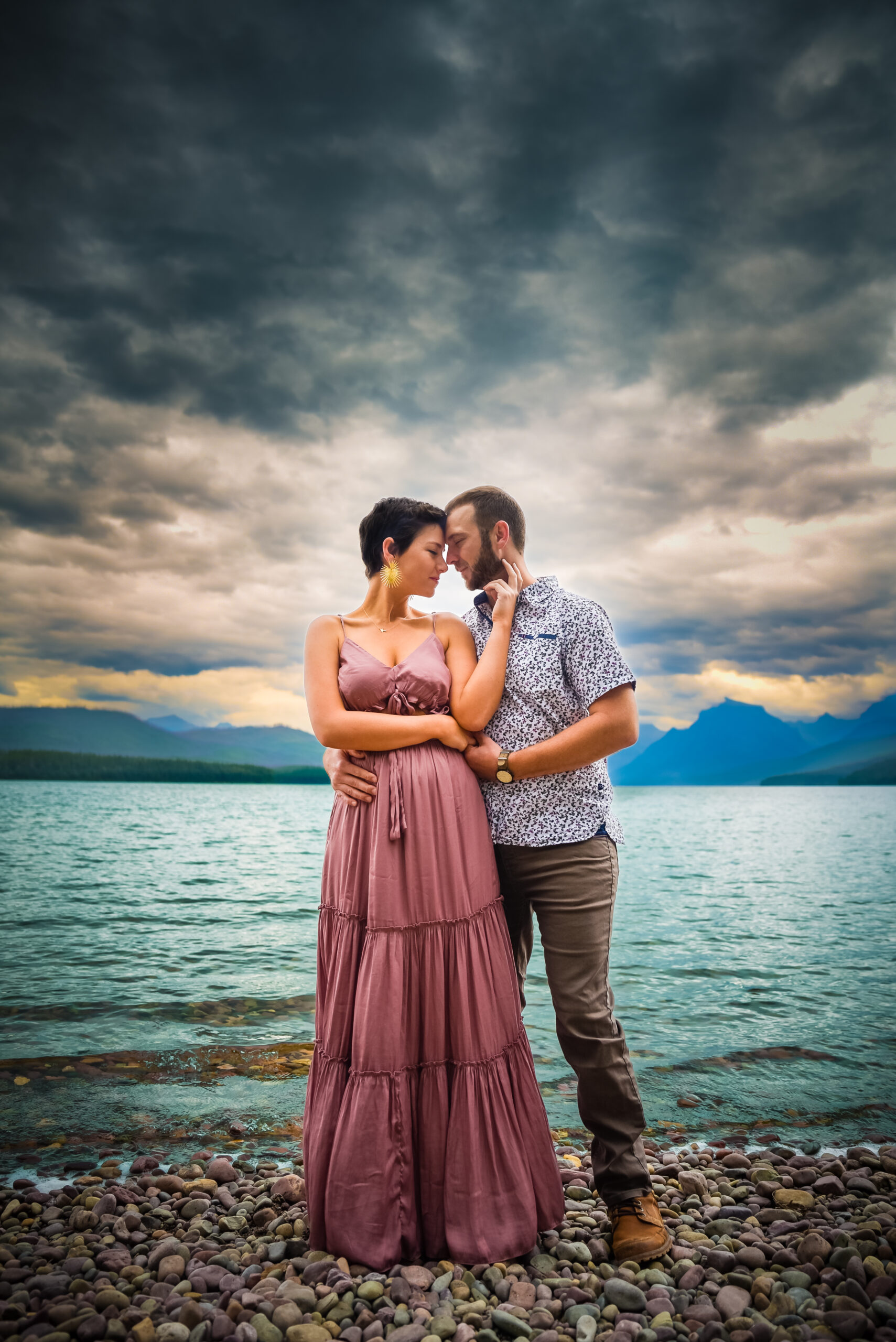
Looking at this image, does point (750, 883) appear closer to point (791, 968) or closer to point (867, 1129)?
point (791, 968)

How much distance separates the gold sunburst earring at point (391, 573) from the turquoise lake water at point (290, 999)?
3.81 meters

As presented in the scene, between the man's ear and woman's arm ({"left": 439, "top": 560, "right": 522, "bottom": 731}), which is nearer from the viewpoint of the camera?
woman's arm ({"left": 439, "top": 560, "right": 522, "bottom": 731})

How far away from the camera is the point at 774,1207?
3.74 meters

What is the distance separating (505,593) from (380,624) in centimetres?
65

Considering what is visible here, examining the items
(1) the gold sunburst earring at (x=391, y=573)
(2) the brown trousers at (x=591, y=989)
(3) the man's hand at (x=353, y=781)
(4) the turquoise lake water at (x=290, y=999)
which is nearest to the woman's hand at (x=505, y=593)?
(1) the gold sunburst earring at (x=391, y=573)

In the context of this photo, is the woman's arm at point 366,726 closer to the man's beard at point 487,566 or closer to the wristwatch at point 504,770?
the wristwatch at point 504,770

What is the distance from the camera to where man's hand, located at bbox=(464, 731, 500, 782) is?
3.38 m

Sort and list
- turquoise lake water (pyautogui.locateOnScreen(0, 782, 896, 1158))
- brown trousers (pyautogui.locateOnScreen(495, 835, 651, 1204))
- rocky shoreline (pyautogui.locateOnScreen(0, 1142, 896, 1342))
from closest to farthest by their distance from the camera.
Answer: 1. rocky shoreline (pyautogui.locateOnScreen(0, 1142, 896, 1342))
2. brown trousers (pyautogui.locateOnScreen(495, 835, 651, 1204))
3. turquoise lake water (pyautogui.locateOnScreen(0, 782, 896, 1158))

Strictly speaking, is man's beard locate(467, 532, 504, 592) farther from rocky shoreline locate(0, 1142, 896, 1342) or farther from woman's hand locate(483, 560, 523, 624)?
rocky shoreline locate(0, 1142, 896, 1342)

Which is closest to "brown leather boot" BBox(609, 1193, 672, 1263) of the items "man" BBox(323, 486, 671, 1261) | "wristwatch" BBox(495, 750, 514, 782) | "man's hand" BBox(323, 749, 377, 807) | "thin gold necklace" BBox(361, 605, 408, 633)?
"man" BBox(323, 486, 671, 1261)

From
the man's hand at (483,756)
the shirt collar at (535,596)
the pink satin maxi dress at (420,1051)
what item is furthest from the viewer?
the shirt collar at (535,596)

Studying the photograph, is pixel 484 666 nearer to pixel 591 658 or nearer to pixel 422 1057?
pixel 591 658

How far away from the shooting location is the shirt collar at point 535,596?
3.60m

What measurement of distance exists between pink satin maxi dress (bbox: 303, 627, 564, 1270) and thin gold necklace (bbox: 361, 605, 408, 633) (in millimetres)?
641
